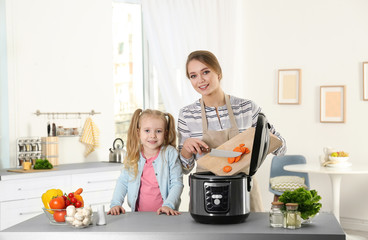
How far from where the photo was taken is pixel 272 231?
6.30ft

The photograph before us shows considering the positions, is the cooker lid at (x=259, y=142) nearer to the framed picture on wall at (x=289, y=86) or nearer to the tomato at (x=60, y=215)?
the tomato at (x=60, y=215)

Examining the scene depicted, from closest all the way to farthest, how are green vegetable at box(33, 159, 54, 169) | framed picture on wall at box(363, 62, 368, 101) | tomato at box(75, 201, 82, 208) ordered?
tomato at box(75, 201, 82, 208), green vegetable at box(33, 159, 54, 169), framed picture on wall at box(363, 62, 368, 101)

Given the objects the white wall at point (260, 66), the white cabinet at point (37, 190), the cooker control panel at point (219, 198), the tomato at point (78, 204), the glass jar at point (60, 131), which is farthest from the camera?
the glass jar at point (60, 131)

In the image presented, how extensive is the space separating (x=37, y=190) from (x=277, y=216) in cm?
260

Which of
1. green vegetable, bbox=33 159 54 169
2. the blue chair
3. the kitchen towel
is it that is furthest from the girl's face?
the blue chair

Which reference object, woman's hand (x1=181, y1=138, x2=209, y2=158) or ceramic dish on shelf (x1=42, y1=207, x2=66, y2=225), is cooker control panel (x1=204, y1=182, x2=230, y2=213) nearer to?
woman's hand (x1=181, y1=138, x2=209, y2=158)

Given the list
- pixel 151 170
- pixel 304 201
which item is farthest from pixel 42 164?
pixel 304 201

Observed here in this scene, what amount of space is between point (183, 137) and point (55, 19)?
2672 mm

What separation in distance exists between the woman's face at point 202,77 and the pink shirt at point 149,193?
49 centimetres

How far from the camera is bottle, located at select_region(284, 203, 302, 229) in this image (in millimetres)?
1954

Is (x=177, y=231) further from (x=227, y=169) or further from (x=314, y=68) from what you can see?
(x=314, y=68)

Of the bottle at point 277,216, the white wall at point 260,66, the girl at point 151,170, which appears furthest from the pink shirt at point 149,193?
the white wall at point 260,66

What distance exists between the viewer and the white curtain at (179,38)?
4883 mm

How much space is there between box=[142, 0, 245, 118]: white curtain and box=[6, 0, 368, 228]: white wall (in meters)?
0.55
